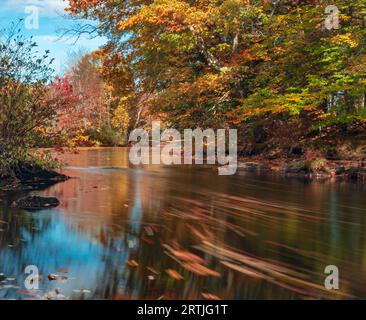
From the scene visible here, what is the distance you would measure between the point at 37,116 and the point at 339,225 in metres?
10.5

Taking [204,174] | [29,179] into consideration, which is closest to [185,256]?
[29,179]

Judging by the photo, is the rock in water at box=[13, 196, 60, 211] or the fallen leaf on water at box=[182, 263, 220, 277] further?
the rock in water at box=[13, 196, 60, 211]

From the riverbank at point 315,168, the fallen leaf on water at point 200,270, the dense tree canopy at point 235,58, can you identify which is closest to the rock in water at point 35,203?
the fallen leaf on water at point 200,270

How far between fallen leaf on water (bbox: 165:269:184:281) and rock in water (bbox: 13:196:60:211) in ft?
18.5

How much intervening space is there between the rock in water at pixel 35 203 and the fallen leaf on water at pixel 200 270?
18.4ft

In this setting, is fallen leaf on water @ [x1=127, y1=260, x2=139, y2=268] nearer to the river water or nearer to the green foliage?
the river water

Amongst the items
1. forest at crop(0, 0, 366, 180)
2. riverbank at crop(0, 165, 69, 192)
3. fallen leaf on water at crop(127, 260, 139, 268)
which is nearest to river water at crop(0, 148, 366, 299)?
fallen leaf on water at crop(127, 260, 139, 268)

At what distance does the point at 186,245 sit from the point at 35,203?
16.6ft

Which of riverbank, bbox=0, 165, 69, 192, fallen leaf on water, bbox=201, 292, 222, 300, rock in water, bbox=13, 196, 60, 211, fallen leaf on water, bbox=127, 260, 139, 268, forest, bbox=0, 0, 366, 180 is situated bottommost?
fallen leaf on water, bbox=201, 292, 222, 300

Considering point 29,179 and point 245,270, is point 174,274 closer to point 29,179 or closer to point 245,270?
point 245,270

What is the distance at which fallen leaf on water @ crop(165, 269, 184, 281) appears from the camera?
5.79 metres

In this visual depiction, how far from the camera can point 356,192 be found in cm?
1456

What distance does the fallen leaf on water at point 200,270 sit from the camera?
5988 mm
